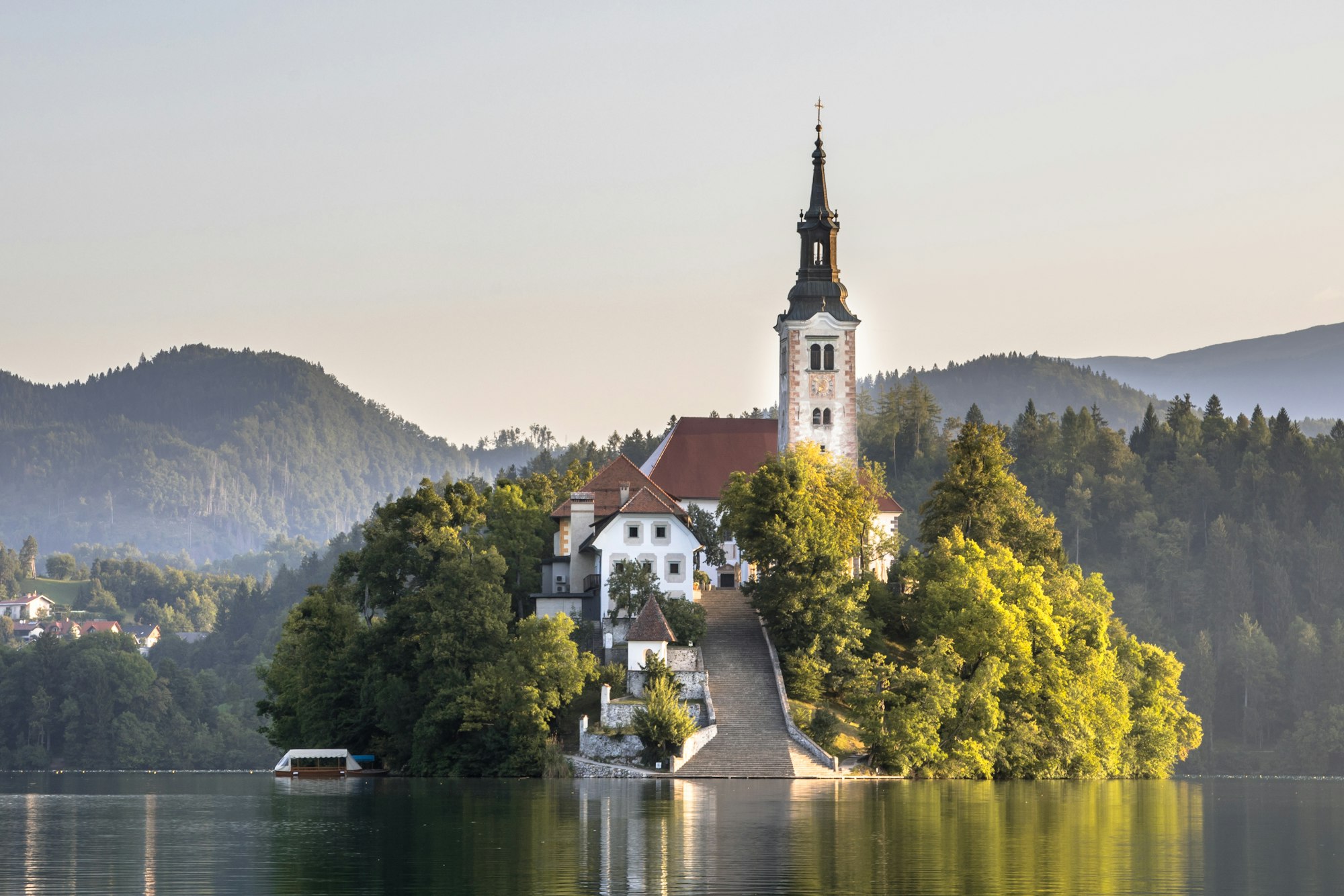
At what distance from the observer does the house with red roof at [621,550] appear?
84.0 metres

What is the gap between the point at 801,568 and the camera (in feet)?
255

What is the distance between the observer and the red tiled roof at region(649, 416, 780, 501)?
99688 mm

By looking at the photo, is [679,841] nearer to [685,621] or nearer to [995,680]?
[995,680]

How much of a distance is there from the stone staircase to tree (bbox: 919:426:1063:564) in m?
10.9

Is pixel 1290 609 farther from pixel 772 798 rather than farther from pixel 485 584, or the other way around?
pixel 772 798

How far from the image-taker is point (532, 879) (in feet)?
112

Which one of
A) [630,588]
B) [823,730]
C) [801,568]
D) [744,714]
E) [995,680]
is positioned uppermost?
[801,568]

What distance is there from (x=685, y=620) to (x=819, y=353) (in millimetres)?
25089

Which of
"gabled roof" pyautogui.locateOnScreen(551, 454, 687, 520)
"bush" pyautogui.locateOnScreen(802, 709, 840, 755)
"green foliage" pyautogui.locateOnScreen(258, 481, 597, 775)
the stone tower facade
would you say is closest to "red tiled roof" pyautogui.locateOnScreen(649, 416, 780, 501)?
the stone tower facade

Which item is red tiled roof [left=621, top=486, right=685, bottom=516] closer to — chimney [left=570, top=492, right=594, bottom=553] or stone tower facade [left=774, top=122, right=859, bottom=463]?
chimney [left=570, top=492, right=594, bottom=553]

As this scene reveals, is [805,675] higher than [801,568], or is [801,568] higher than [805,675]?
[801,568]

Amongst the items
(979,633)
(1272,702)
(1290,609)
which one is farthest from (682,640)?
(1290,609)

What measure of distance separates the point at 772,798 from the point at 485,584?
2379 cm

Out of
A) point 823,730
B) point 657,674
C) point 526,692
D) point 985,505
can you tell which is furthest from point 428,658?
point 985,505
